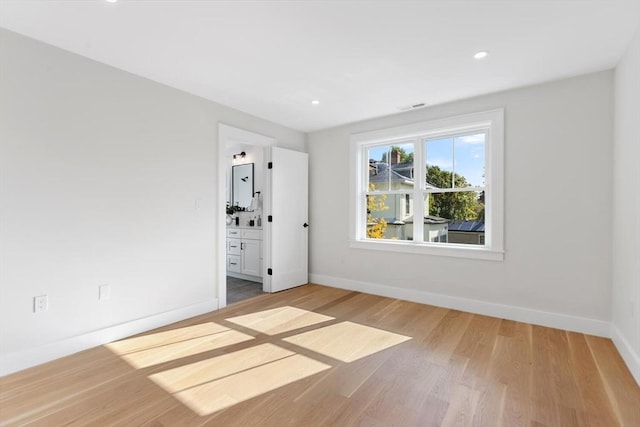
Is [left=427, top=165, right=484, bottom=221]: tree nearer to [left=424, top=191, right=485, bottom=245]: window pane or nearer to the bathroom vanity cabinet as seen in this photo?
[left=424, top=191, right=485, bottom=245]: window pane

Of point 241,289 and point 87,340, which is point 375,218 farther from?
point 87,340

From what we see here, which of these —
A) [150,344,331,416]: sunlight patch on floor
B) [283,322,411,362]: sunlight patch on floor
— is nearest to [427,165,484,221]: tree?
[283,322,411,362]: sunlight patch on floor

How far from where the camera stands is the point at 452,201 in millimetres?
3775

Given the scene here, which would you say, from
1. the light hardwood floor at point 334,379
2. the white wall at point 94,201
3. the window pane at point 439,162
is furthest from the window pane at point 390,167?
the white wall at point 94,201

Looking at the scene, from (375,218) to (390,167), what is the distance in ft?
2.59

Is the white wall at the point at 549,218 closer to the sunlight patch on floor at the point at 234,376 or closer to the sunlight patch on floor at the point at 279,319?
the sunlight patch on floor at the point at 279,319

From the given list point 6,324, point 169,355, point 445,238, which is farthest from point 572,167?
point 6,324

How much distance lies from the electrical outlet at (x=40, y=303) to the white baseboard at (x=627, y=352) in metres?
4.42

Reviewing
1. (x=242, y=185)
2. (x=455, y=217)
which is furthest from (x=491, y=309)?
(x=242, y=185)

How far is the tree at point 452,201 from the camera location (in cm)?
363

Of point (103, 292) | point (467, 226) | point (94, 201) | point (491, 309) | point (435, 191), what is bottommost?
point (491, 309)

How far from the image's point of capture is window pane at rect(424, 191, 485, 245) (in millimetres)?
3607

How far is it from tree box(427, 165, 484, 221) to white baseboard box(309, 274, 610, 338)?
1.03m

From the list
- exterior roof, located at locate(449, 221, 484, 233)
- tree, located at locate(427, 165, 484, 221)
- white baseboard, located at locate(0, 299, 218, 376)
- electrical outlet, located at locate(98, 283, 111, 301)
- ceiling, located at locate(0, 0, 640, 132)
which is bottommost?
white baseboard, located at locate(0, 299, 218, 376)
